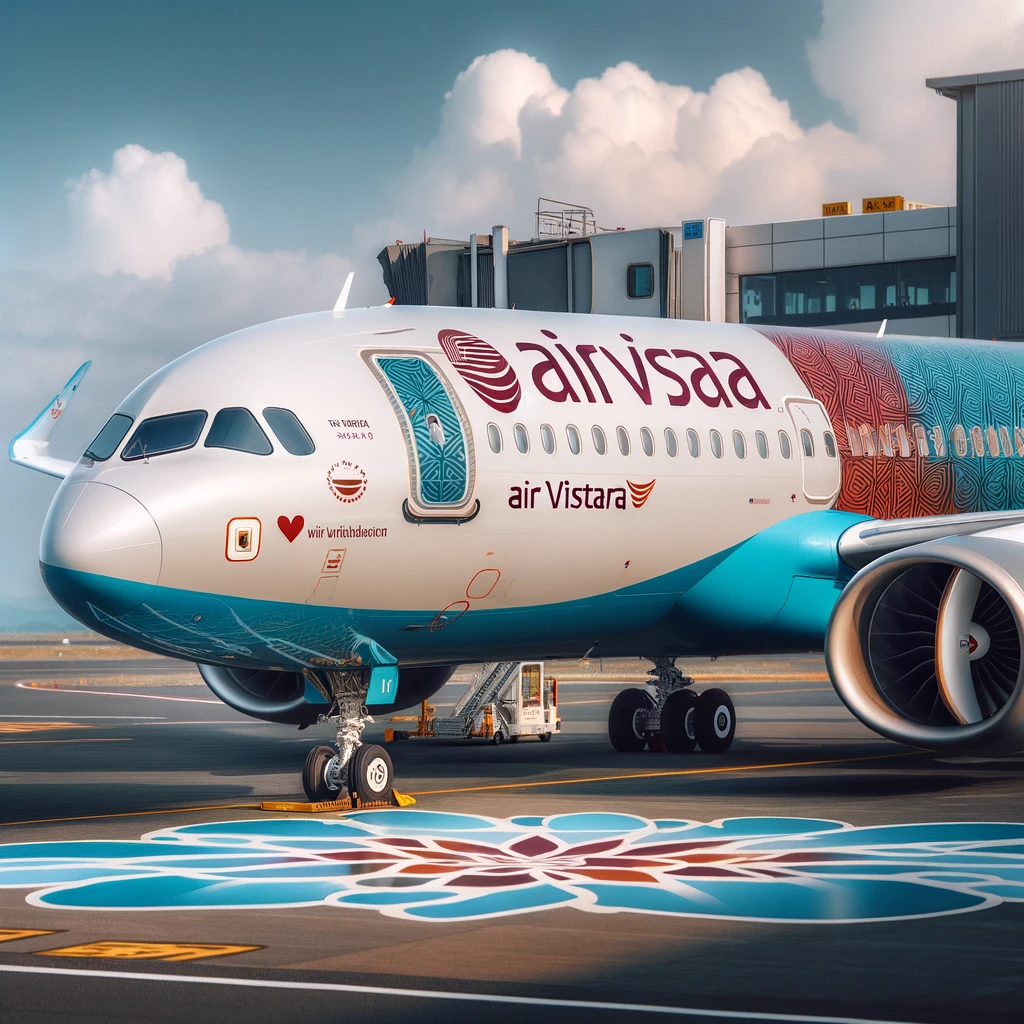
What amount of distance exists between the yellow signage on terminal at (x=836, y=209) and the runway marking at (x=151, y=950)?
1845 inches

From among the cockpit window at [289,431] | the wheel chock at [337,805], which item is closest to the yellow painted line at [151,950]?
the wheel chock at [337,805]

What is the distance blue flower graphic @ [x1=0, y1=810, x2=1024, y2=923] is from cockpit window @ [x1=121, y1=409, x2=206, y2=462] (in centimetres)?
347

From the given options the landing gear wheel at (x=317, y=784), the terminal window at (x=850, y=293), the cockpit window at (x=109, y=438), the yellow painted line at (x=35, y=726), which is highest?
the terminal window at (x=850, y=293)

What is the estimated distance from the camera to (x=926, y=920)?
35.2 ft

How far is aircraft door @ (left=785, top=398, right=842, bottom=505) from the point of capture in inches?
798

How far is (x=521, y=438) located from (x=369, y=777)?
3746mm

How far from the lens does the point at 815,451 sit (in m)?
20.4

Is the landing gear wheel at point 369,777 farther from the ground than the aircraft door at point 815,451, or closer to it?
closer to it

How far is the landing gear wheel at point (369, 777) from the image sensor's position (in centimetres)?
1698

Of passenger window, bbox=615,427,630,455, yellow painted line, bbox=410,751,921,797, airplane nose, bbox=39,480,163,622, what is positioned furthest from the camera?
yellow painted line, bbox=410,751,921,797

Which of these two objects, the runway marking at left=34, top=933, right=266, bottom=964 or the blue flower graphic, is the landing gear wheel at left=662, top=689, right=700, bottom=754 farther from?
the runway marking at left=34, top=933, right=266, bottom=964

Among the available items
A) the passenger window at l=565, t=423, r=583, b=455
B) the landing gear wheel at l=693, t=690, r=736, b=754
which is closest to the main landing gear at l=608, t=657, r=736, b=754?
the landing gear wheel at l=693, t=690, r=736, b=754

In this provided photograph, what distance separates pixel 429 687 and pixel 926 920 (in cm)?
1089

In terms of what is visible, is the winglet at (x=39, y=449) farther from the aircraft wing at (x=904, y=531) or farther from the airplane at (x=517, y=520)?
the aircraft wing at (x=904, y=531)
